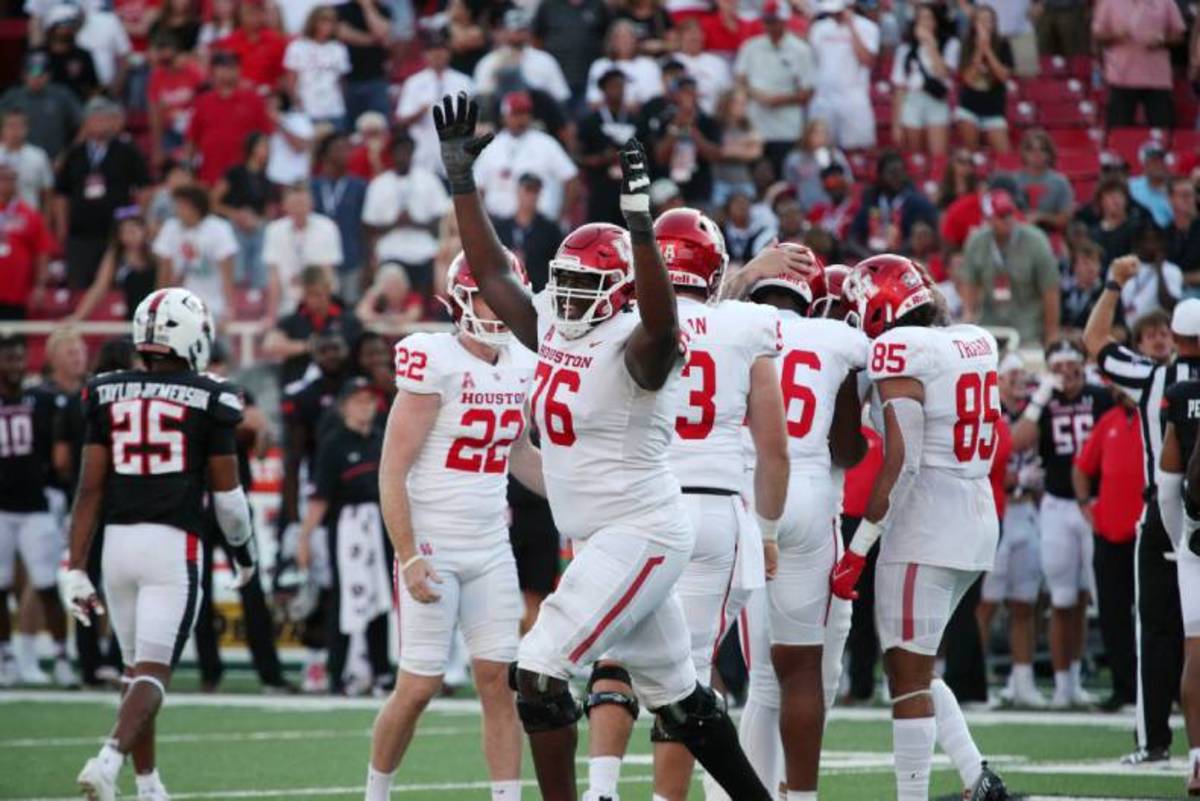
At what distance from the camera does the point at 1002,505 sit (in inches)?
484

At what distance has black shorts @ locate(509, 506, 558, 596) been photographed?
1343 centimetres

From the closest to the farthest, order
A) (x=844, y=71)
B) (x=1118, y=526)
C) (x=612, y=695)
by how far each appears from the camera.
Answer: (x=612, y=695)
(x=1118, y=526)
(x=844, y=71)

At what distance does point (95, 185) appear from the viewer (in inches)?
757

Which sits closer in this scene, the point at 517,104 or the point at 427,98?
the point at 517,104

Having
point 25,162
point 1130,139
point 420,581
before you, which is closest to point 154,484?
point 420,581

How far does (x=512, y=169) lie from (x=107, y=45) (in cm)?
601

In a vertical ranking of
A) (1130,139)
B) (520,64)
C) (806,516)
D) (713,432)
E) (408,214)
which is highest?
(520,64)

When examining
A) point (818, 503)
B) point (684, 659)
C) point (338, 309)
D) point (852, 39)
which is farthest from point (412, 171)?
point (684, 659)

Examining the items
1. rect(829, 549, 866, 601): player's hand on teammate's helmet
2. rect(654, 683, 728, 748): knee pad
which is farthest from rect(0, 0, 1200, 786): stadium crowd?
rect(654, 683, 728, 748): knee pad

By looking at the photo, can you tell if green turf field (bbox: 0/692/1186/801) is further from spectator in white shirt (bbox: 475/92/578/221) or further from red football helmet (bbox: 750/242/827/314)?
spectator in white shirt (bbox: 475/92/578/221)

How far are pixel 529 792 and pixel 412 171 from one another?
9379 millimetres

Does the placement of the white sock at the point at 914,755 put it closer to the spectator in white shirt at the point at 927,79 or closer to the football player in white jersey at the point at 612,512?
the football player in white jersey at the point at 612,512

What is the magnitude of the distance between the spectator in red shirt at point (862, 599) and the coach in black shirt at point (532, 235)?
4601mm

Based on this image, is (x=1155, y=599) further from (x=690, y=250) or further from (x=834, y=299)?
(x=690, y=250)
